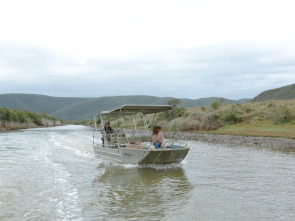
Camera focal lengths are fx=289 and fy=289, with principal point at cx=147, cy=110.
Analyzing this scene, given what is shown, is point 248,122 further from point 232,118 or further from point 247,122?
point 232,118

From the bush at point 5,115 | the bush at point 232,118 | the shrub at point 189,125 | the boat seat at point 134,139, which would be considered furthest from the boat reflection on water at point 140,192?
the bush at point 5,115

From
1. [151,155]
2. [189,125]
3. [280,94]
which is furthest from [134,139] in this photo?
[280,94]

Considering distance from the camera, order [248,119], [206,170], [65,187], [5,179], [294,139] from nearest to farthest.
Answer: [65,187]
[5,179]
[206,170]
[294,139]
[248,119]

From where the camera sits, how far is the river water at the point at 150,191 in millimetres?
7719

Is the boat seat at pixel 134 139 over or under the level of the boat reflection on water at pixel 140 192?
over

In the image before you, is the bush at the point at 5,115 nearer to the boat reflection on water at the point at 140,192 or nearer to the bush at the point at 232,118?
the bush at the point at 232,118

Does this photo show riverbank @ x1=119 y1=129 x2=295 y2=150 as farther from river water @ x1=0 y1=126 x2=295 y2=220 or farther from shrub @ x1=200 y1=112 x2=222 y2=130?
shrub @ x1=200 y1=112 x2=222 y2=130

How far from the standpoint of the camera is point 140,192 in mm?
9906

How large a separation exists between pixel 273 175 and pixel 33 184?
986 cm

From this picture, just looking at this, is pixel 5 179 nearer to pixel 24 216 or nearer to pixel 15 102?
pixel 24 216

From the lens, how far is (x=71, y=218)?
7379 mm

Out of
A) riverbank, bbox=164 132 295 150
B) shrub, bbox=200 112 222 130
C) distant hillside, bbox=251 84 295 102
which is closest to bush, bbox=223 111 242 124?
shrub, bbox=200 112 222 130

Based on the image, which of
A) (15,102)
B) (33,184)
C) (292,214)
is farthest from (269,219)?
(15,102)

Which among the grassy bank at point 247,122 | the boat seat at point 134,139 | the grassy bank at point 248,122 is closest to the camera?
the boat seat at point 134,139
